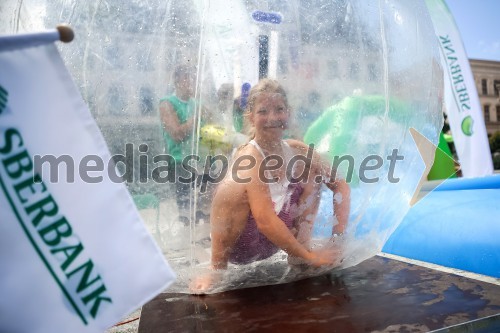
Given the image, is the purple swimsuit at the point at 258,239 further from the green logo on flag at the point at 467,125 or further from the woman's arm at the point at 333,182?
the green logo on flag at the point at 467,125

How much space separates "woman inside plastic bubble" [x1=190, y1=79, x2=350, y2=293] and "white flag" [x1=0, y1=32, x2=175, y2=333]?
0.57m

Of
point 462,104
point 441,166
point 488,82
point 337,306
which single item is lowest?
point 337,306

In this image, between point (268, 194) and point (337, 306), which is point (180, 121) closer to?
point (268, 194)

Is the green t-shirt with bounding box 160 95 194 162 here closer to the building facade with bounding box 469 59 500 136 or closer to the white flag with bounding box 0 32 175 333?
the white flag with bounding box 0 32 175 333

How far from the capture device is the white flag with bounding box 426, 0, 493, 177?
499cm

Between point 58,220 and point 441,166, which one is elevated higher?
point 58,220

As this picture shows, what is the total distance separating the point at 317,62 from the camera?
1611mm

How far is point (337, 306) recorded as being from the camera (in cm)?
160

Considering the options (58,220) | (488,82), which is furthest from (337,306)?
(488,82)

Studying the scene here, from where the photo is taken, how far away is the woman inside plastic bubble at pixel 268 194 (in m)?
1.56

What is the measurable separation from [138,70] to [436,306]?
4.75ft

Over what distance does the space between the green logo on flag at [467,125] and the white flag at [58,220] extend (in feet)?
16.9

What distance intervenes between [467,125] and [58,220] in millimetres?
5368

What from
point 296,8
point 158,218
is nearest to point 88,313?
point 158,218
